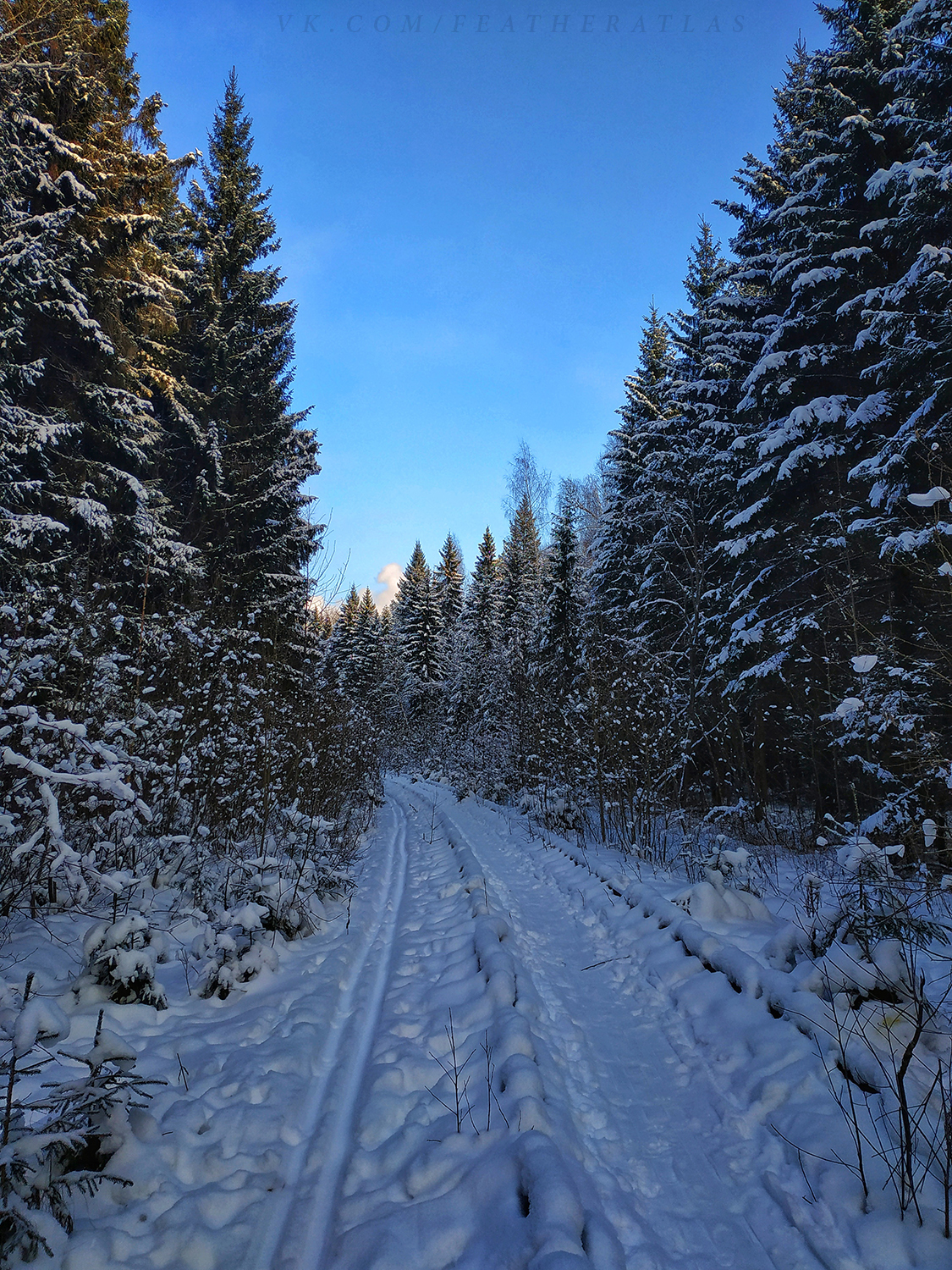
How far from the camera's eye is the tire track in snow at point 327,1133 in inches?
82.2

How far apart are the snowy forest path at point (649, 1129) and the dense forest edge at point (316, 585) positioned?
62 centimetres

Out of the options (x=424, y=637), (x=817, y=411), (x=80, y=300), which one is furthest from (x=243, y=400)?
(x=424, y=637)

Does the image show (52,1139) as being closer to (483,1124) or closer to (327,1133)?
(327,1133)

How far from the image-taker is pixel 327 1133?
2.69 metres

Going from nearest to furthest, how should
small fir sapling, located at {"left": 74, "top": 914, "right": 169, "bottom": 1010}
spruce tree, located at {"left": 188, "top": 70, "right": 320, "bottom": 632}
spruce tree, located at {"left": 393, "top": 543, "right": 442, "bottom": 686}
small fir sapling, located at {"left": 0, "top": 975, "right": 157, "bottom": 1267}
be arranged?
small fir sapling, located at {"left": 0, "top": 975, "right": 157, "bottom": 1267} → small fir sapling, located at {"left": 74, "top": 914, "right": 169, "bottom": 1010} → spruce tree, located at {"left": 188, "top": 70, "right": 320, "bottom": 632} → spruce tree, located at {"left": 393, "top": 543, "right": 442, "bottom": 686}

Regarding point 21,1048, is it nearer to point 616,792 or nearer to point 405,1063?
point 405,1063

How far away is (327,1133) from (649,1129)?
1569mm

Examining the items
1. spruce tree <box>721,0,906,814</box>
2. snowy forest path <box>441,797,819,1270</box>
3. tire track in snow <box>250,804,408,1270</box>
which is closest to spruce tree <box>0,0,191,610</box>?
tire track in snow <box>250,804,408,1270</box>

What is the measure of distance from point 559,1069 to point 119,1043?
89.5 inches

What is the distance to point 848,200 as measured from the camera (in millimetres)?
10195

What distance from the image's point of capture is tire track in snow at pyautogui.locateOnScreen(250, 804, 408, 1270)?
2088 millimetres

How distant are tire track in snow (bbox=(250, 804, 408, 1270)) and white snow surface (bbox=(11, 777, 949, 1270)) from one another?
0.01 m

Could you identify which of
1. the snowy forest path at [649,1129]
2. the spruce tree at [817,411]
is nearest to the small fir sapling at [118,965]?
the snowy forest path at [649,1129]

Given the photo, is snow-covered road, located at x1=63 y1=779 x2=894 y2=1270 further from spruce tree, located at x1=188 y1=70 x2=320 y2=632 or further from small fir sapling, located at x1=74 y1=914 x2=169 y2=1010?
spruce tree, located at x1=188 y1=70 x2=320 y2=632
